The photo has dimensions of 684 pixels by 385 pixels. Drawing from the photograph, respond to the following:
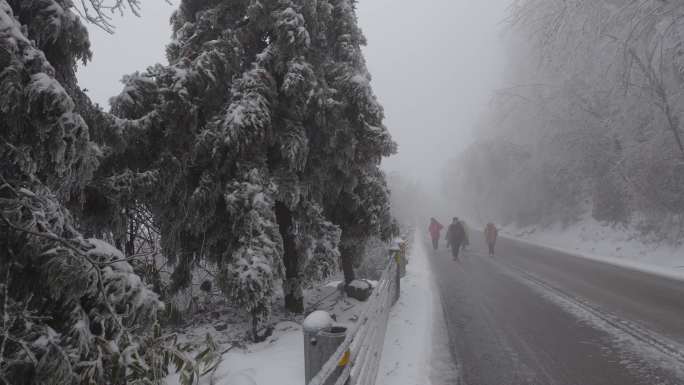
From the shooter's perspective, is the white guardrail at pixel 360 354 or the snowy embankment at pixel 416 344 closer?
the white guardrail at pixel 360 354

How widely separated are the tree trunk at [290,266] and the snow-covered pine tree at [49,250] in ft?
17.6

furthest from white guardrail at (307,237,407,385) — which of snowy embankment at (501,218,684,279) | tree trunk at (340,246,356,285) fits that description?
snowy embankment at (501,218,684,279)

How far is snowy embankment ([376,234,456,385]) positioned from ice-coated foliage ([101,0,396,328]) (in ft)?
6.55

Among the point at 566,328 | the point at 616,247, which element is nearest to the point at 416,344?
the point at 566,328

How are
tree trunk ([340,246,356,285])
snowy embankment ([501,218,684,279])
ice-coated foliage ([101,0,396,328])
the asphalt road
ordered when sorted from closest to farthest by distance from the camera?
the asphalt road → ice-coated foliage ([101,0,396,328]) → tree trunk ([340,246,356,285]) → snowy embankment ([501,218,684,279])

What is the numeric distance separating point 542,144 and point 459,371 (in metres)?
28.1

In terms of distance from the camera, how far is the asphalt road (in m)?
5.37

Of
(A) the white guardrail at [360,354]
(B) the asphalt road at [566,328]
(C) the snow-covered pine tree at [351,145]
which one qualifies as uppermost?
(C) the snow-covered pine tree at [351,145]

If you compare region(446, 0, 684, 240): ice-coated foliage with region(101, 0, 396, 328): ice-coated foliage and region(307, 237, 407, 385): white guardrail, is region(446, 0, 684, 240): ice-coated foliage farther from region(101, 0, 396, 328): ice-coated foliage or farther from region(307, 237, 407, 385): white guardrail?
region(307, 237, 407, 385): white guardrail

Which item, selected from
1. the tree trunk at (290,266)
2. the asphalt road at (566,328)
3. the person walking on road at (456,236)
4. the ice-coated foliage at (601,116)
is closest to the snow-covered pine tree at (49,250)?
the asphalt road at (566,328)

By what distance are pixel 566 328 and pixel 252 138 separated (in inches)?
266

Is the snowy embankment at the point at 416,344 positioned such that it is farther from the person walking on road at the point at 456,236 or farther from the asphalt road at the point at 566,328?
the person walking on road at the point at 456,236

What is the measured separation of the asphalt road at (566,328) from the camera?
5.37m

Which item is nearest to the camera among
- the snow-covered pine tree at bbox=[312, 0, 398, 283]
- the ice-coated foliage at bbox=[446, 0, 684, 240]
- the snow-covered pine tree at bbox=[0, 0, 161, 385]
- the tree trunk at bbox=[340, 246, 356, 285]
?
the snow-covered pine tree at bbox=[0, 0, 161, 385]
